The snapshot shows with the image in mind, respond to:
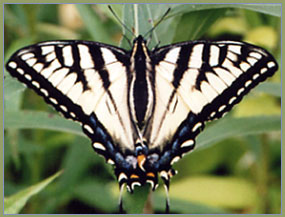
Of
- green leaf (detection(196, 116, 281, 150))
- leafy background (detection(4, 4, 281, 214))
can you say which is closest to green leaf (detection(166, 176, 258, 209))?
leafy background (detection(4, 4, 281, 214))

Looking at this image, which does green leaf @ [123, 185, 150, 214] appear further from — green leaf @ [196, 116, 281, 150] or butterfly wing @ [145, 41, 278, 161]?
green leaf @ [196, 116, 281, 150]

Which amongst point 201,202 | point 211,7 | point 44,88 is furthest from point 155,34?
point 201,202

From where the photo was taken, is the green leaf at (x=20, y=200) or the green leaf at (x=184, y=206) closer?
the green leaf at (x=20, y=200)

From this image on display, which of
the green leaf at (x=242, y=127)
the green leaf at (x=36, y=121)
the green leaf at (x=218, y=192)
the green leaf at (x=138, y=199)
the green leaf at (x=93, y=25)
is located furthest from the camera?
the green leaf at (x=218, y=192)

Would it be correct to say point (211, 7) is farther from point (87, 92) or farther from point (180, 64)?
point (87, 92)

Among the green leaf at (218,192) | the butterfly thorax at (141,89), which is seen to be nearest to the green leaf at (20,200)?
the butterfly thorax at (141,89)

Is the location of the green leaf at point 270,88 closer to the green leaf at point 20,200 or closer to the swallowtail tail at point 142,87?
the swallowtail tail at point 142,87
